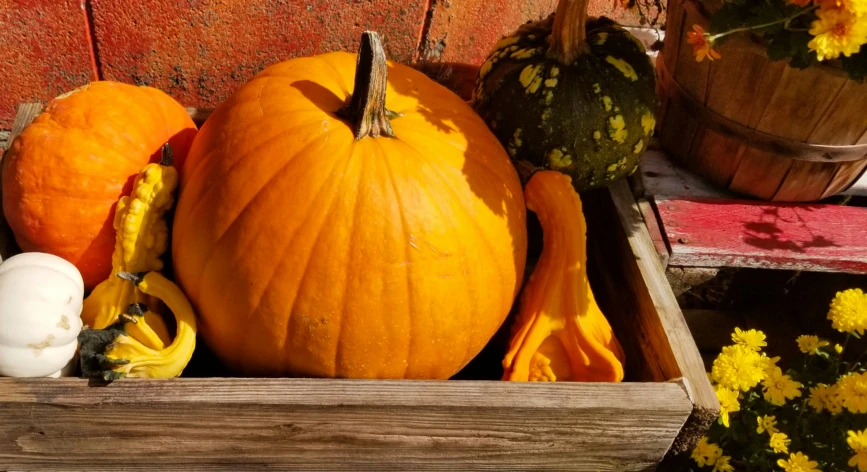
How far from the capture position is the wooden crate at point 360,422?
1.35m

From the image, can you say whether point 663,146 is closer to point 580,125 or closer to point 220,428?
point 580,125

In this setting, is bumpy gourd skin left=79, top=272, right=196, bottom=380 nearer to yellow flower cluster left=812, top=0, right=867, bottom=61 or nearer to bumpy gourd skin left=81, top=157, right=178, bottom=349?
bumpy gourd skin left=81, top=157, right=178, bottom=349

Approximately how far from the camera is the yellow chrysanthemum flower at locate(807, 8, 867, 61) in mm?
1336

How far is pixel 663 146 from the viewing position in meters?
2.17

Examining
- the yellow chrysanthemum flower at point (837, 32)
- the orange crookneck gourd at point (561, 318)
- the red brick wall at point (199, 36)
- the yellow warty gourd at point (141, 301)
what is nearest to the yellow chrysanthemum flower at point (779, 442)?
the orange crookneck gourd at point (561, 318)

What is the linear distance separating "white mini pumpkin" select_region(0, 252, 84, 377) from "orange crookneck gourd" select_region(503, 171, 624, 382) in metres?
0.94

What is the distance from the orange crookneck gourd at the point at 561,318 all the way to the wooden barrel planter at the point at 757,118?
1.73 feet

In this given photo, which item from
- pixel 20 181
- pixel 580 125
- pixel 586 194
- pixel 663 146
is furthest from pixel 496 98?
pixel 20 181

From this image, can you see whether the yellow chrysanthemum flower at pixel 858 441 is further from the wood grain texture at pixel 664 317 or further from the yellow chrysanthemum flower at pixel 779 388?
the wood grain texture at pixel 664 317

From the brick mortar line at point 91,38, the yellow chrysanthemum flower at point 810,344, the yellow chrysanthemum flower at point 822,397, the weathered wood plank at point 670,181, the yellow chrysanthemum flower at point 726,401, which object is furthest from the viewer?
the weathered wood plank at point 670,181

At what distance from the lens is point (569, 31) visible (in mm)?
1743

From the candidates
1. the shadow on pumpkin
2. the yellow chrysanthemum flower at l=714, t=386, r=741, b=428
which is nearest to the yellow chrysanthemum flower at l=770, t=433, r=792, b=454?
the yellow chrysanthemum flower at l=714, t=386, r=741, b=428

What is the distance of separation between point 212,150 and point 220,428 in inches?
22.9

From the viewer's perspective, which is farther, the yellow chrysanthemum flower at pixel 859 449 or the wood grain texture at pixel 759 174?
the wood grain texture at pixel 759 174
